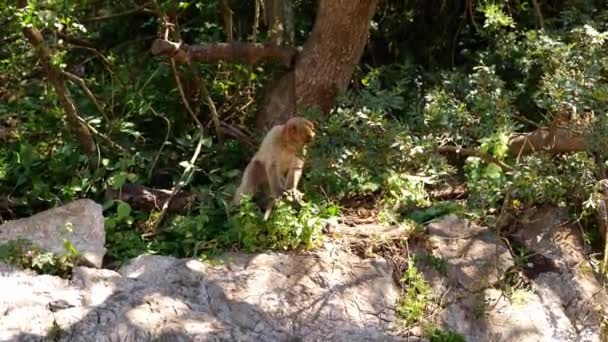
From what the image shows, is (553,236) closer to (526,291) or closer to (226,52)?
(526,291)

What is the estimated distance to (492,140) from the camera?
571 cm

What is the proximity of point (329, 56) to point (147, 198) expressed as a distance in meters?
2.07

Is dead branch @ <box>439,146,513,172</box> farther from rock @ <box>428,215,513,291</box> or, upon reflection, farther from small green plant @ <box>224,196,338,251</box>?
small green plant @ <box>224,196,338,251</box>

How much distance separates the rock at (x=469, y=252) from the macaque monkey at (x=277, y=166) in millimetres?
1213

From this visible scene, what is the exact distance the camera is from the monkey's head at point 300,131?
20.8ft

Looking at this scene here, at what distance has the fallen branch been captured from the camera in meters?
6.78

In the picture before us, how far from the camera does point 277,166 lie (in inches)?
262

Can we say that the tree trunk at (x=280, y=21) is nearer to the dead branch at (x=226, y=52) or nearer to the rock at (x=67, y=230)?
the dead branch at (x=226, y=52)

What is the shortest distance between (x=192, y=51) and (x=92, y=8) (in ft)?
5.68

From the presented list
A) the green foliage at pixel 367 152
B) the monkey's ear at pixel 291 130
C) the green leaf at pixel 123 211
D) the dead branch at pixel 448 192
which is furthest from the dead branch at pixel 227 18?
the dead branch at pixel 448 192

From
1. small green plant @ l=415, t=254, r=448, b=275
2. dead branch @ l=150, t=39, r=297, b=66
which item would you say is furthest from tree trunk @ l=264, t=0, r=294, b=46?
small green plant @ l=415, t=254, r=448, b=275

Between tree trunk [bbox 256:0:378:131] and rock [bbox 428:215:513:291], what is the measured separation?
5.32ft

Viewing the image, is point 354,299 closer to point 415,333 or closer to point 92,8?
point 415,333

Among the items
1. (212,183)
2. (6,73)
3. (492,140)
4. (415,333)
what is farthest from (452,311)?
(6,73)
